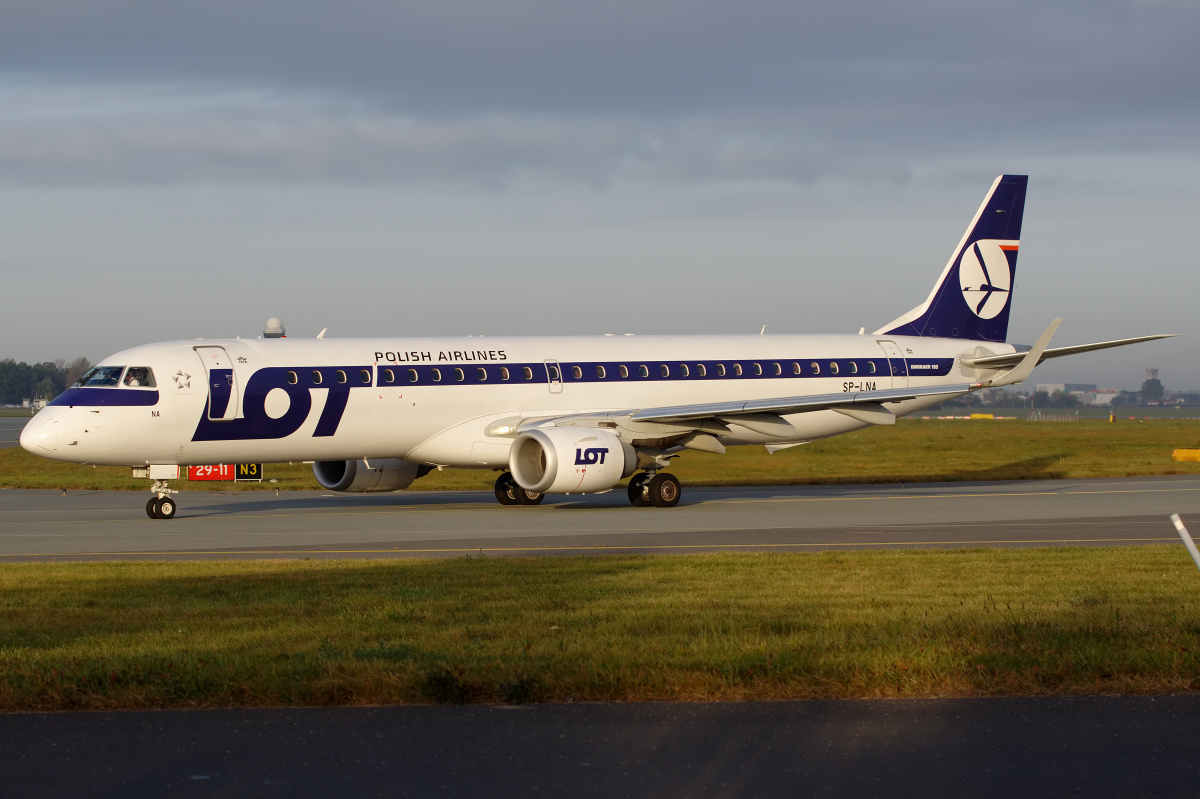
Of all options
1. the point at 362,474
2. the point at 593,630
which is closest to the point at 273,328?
the point at 362,474

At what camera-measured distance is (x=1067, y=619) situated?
982 cm

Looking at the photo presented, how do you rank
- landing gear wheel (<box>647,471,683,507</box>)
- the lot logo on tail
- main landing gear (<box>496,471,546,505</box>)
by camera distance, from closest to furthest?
1. landing gear wheel (<box>647,471,683,507</box>)
2. main landing gear (<box>496,471,546,505</box>)
3. the lot logo on tail

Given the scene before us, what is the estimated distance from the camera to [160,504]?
23906mm

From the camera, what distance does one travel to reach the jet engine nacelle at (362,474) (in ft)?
89.4

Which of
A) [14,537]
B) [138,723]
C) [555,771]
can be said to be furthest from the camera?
[14,537]

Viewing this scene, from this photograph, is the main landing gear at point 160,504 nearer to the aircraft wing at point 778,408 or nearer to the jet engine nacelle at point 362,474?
the jet engine nacelle at point 362,474

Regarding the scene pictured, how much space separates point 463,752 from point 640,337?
2293 centimetres

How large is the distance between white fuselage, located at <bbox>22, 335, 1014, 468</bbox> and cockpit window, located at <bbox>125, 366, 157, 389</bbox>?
9 cm

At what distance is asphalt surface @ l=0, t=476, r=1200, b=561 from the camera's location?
58.5 ft

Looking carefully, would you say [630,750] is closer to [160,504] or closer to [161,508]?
[161,508]

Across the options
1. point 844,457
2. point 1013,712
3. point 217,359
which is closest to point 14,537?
point 217,359

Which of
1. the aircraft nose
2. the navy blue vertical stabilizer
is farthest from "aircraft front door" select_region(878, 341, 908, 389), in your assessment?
the aircraft nose

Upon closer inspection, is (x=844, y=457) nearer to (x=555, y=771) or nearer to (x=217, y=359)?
(x=217, y=359)

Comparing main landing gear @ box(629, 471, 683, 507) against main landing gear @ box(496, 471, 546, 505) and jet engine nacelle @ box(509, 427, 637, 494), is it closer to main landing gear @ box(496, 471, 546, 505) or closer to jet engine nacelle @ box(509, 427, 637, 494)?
jet engine nacelle @ box(509, 427, 637, 494)
